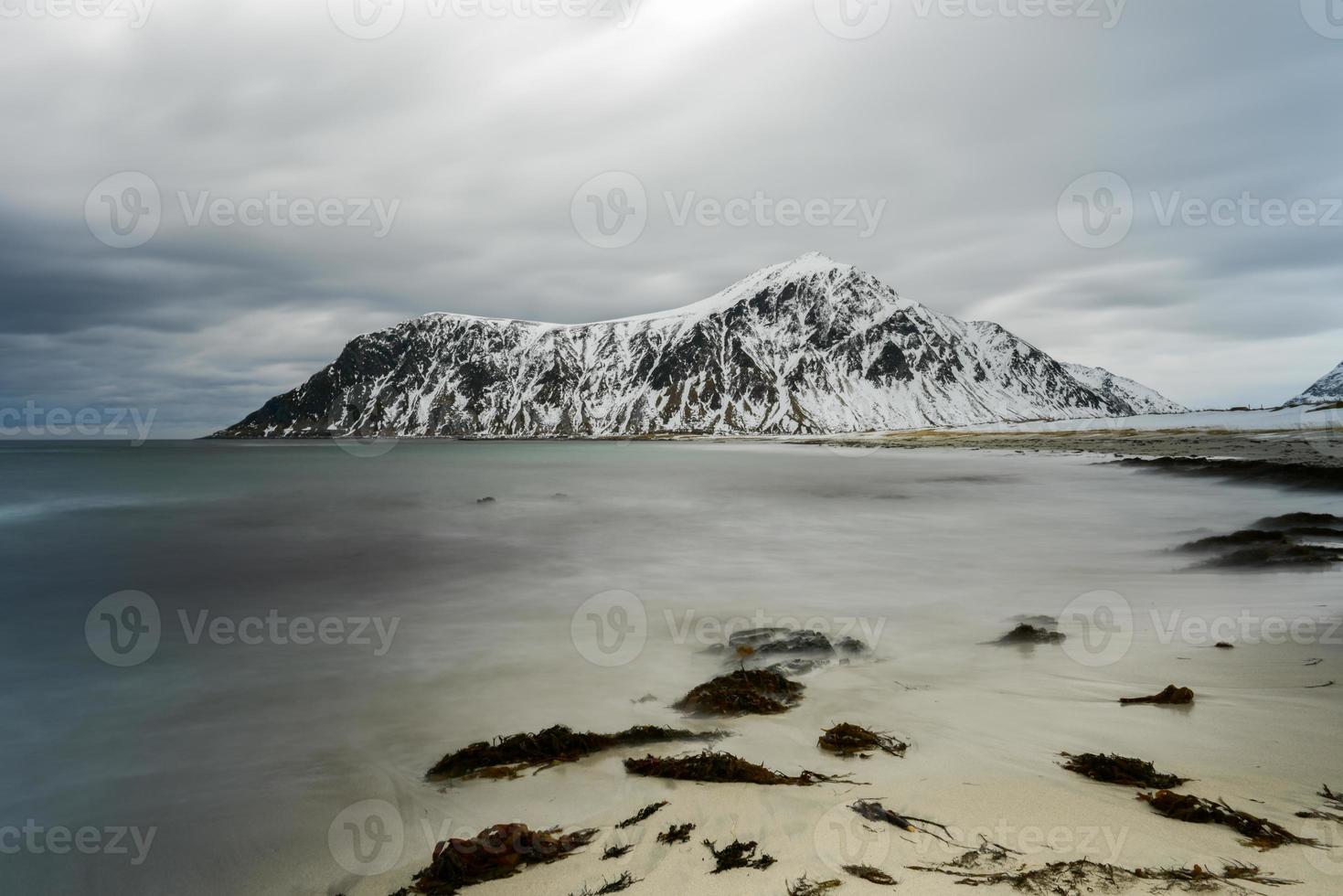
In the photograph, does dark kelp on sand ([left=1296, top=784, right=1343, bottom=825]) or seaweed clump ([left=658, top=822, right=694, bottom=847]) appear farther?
seaweed clump ([left=658, top=822, right=694, bottom=847])

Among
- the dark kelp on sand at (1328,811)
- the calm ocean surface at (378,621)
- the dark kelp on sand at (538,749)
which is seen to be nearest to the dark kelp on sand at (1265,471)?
the calm ocean surface at (378,621)

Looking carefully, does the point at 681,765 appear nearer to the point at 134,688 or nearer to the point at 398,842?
the point at 398,842

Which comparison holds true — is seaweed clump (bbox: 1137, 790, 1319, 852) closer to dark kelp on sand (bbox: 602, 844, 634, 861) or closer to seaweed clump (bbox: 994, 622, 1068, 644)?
dark kelp on sand (bbox: 602, 844, 634, 861)

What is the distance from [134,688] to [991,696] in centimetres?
1099

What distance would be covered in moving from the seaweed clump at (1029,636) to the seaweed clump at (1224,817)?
14.6ft

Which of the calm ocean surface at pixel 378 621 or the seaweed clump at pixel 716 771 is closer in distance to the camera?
the seaweed clump at pixel 716 771

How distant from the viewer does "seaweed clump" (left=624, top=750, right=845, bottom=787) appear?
506cm

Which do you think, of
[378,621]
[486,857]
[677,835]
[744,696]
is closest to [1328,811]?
[677,835]

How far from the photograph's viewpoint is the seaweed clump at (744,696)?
666 cm

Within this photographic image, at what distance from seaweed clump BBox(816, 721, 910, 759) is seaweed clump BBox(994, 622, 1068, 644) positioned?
160 inches

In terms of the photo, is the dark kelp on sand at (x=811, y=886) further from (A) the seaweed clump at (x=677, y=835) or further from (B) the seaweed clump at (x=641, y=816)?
(B) the seaweed clump at (x=641, y=816)

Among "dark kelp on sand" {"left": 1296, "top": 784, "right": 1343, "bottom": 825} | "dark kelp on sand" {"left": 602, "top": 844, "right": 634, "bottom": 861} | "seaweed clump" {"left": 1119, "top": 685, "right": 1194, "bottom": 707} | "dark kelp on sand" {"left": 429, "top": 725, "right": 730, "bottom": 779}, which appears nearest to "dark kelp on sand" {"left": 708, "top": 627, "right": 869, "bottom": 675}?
"dark kelp on sand" {"left": 429, "top": 725, "right": 730, "bottom": 779}

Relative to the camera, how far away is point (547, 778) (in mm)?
5551

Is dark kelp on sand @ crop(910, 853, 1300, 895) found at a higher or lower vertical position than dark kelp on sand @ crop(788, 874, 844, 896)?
higher
